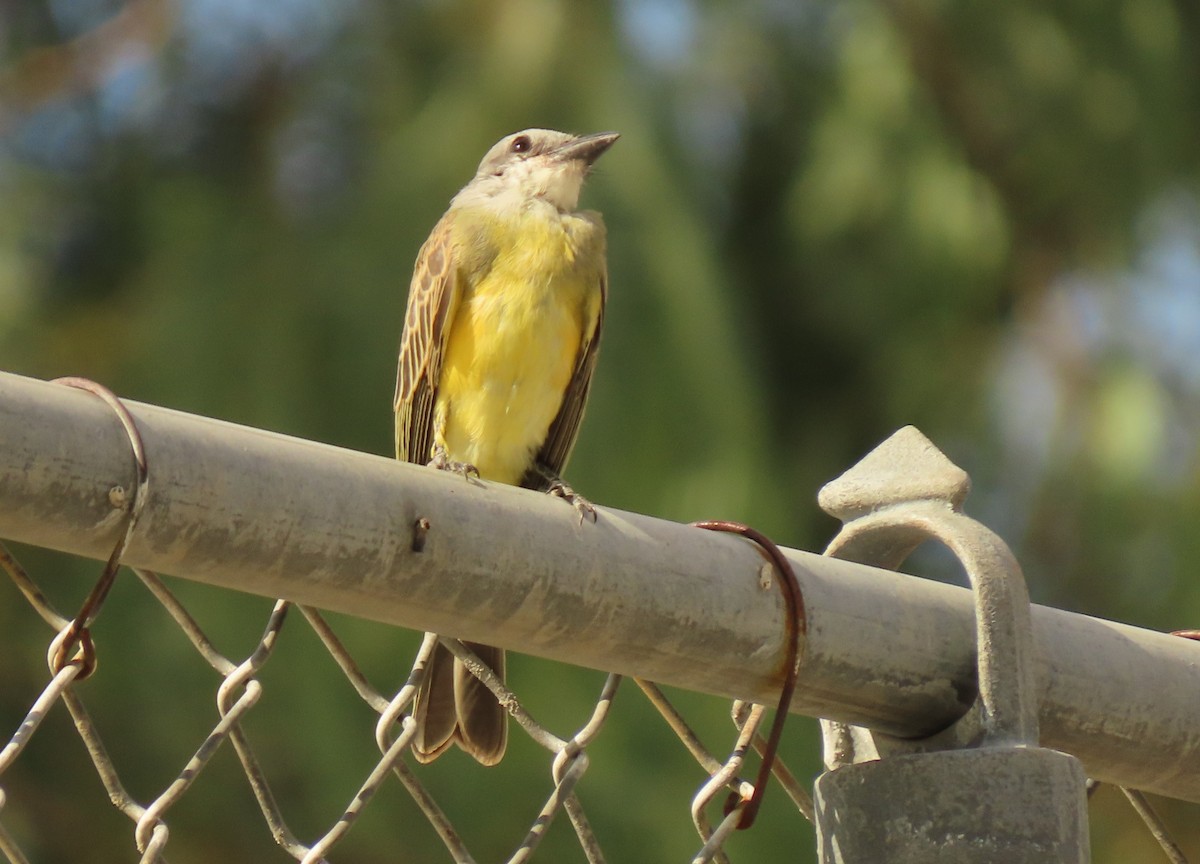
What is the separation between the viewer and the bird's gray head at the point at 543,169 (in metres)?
4.10

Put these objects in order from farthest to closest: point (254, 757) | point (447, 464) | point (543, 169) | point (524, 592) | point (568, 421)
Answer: point (543, 169), point (568, 421), point (447, 464), point (254, 757), point (524, 592)

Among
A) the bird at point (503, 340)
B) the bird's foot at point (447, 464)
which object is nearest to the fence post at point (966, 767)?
the bird's foot at point (447, 464)

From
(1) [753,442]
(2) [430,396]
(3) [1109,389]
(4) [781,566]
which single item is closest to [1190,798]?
(4) [781,566]

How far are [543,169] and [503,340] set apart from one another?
28.1 inches

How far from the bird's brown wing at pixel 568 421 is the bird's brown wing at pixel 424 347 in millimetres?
259

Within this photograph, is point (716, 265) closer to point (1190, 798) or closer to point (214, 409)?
point (214, 409)

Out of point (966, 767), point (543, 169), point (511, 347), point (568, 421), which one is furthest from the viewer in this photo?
point (543, 169)

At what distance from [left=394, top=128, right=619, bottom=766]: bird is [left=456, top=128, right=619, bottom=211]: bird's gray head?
0.30ft

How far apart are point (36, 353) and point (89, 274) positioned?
2.44 ft

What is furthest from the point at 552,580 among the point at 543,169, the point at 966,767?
the point at 543,169

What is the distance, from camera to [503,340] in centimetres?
362

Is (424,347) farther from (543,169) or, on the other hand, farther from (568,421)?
(543,169)

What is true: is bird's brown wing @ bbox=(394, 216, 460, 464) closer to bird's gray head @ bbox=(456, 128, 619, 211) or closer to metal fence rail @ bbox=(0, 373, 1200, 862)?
bird's gray head @ bbox=(456, 128, 619, 211)

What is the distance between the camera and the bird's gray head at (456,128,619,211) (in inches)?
161
